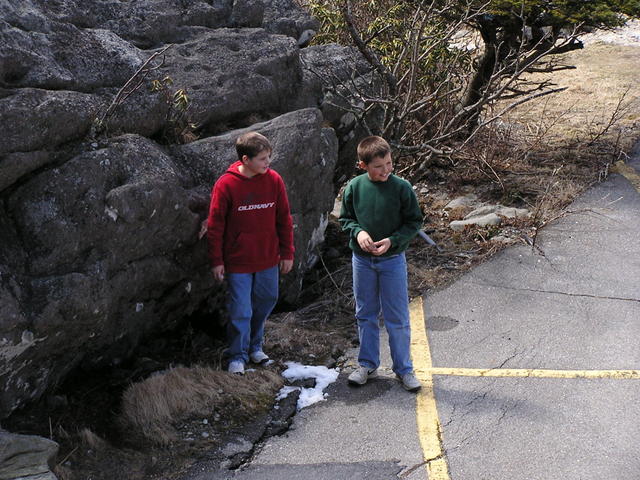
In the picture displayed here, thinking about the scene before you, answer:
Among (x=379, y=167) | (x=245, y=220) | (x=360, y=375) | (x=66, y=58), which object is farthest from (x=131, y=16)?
(x=360, y=375)

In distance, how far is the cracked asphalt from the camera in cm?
430

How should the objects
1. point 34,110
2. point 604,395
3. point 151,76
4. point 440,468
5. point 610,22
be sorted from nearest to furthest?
point 440,468 < point 34,110 < point 604,395 < point 151,76 < point 610,22

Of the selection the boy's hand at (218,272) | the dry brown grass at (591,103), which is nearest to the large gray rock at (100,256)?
the boy's hand at (218,272)

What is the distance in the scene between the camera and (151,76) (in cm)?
575

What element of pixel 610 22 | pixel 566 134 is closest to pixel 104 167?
pixel 610 22

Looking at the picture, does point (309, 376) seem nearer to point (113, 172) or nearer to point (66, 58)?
point (113, 172)

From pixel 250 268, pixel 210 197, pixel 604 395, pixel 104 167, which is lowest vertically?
pixel 604 395

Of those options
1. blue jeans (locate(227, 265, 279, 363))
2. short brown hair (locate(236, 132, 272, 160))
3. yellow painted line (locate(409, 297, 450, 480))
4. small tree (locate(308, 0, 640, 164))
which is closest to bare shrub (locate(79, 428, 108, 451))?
blue jeans (locate(227, 265, 279, 363))

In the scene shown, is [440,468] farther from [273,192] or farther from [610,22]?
[610,22]

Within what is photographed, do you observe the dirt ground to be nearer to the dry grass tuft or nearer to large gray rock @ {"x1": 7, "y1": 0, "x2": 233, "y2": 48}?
the dry grass tuft

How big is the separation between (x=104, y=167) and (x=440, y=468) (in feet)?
8.59

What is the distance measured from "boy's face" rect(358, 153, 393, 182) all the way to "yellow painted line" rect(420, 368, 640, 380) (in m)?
1.43

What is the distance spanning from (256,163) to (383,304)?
1.21 m

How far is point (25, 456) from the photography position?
406 cm
